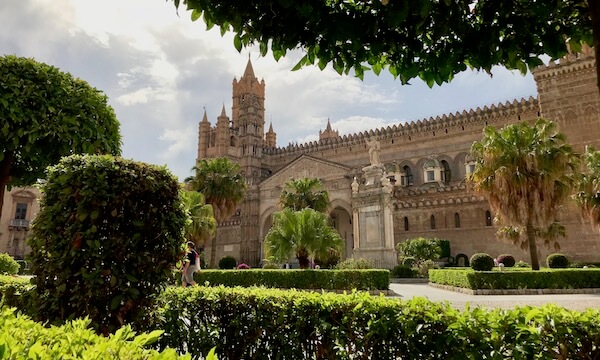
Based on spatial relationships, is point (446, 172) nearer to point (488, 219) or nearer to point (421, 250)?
point (488, 219)

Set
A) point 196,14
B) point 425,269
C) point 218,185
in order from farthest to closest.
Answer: point 218,185 → point 425,269 → point 196,14

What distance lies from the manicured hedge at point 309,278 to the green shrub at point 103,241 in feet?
36.7

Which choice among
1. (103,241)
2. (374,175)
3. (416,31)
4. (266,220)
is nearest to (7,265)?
(103,241)

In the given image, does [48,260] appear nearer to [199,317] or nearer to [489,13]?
[199,317]

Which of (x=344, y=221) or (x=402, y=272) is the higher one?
(x=344, y=221)

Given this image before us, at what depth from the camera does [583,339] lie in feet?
11.0

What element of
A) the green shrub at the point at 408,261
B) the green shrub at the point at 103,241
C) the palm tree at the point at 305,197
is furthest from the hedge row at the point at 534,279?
the palm tree at the point at 305,197

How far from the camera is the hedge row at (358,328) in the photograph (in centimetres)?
337

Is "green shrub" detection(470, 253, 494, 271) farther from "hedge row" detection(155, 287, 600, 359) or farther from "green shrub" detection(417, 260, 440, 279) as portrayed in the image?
"hedge row" detection(155, 287, 600, 359)

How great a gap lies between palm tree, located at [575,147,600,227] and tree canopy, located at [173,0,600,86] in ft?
67.4

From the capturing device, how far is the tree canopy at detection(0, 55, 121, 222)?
25.2 feet

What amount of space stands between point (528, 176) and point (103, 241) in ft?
64.0

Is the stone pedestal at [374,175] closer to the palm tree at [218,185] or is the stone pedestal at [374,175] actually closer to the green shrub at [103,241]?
the palm tree at [218,185]

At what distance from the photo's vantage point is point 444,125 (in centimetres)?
4644
